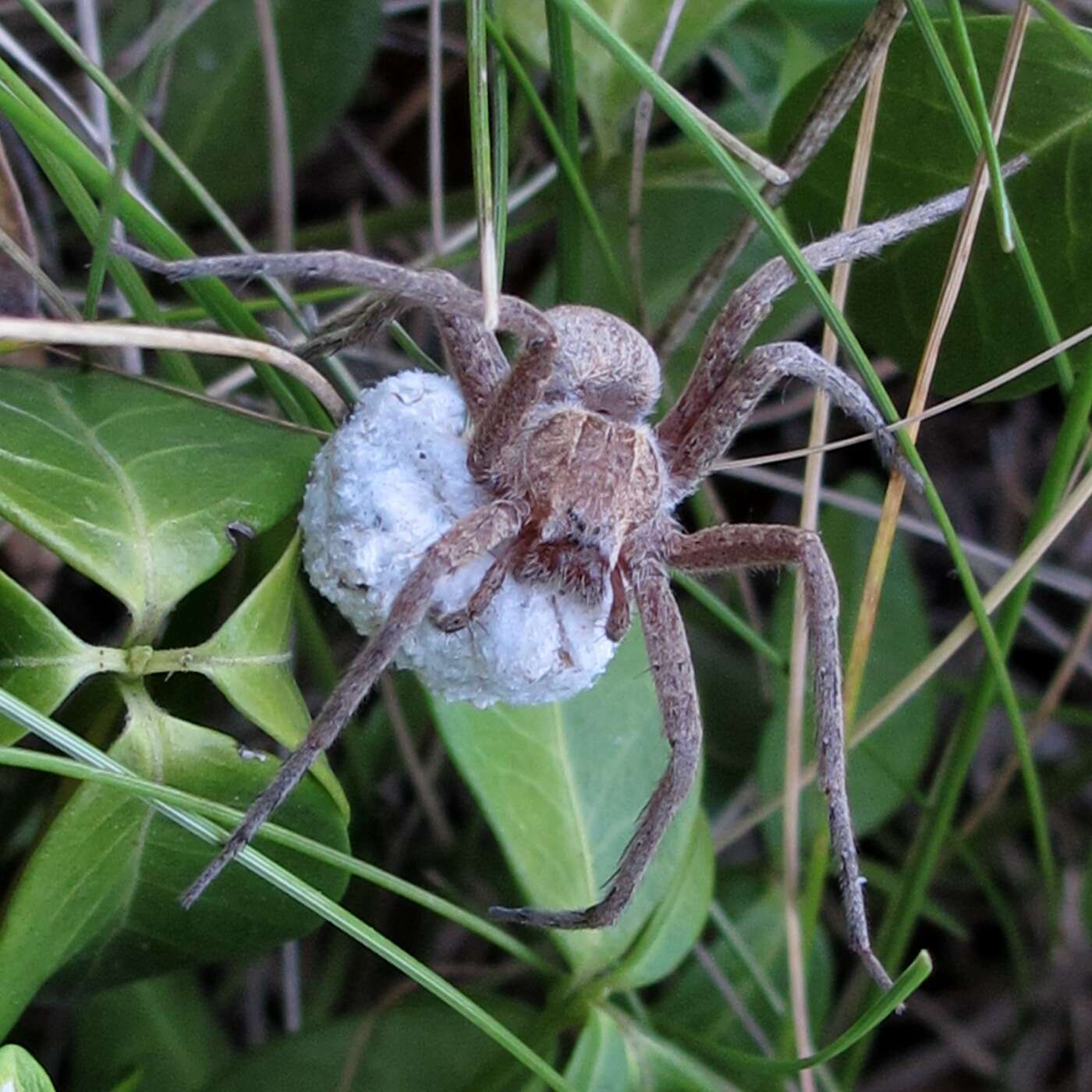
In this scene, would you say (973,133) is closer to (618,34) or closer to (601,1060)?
(618,34)

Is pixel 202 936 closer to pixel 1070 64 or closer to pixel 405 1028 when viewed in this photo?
pixel 405 1028

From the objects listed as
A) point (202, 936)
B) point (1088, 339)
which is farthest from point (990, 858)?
point (202, 936)

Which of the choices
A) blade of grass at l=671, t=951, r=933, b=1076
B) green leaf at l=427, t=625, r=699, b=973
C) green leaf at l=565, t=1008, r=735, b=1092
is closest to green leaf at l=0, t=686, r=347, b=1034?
green leaf at l=427, t=625, r=699, b=973

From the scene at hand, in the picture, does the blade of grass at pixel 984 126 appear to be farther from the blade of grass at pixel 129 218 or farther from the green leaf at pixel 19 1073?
the green leaf at pixel 19 1073

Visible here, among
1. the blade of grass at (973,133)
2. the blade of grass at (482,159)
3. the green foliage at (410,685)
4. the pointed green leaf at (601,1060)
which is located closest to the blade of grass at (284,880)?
the green foliage at (410,685)

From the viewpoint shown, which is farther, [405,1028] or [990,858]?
[990,858]

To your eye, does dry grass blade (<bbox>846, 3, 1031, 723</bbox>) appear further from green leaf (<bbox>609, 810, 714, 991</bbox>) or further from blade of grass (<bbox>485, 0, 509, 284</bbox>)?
blade of grass (<bbox>485, 0, 509, 284</bbox>)

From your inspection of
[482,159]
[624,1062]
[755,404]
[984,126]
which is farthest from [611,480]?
[624,1062]
